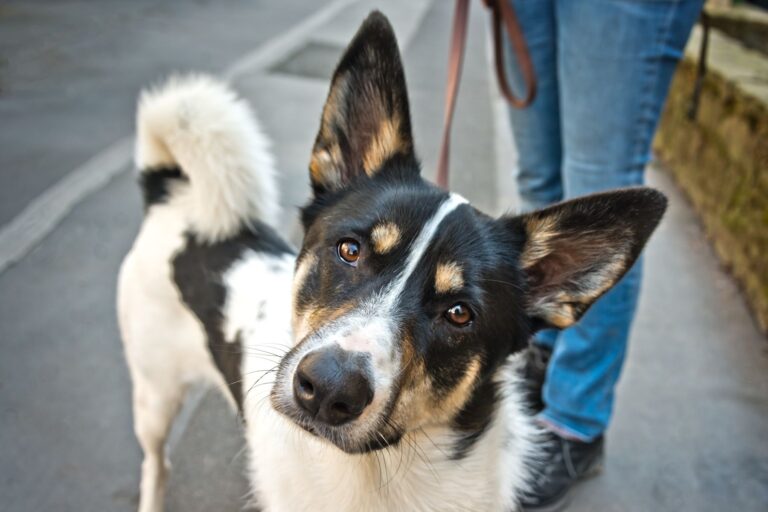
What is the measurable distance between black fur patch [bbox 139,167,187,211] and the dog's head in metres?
0.83

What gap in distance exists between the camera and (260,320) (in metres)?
2.33

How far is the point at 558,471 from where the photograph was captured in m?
2.80

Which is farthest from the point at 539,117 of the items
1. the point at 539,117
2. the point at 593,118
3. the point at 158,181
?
the point at 158,181

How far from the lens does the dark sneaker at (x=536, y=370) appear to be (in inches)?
125

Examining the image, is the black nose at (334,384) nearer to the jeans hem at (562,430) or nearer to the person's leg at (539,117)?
the jeans hem at (562,430)

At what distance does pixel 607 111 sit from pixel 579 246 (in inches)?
26.7

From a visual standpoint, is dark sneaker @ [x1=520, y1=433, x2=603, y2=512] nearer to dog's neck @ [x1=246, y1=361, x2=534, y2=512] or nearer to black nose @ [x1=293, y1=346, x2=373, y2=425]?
dog's neck @ [x1=246, y1=361, x2=534, y2=512]

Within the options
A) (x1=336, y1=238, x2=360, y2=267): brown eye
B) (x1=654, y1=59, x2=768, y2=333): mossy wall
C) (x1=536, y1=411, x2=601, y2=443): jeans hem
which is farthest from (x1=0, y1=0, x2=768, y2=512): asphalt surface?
(x1=336, y1=238, x2=360, y2=267): brown eye

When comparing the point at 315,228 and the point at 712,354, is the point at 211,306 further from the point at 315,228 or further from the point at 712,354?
the point at 712,354

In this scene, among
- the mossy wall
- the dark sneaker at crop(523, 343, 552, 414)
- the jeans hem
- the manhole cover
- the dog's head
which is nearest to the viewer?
the dog's head

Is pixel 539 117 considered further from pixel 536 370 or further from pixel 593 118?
pixel 536 370

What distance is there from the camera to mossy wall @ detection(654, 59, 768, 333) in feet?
13.7

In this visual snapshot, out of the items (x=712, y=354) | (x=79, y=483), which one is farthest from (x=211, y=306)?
(x=712, y=354)

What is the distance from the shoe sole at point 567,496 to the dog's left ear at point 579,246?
1123mm
